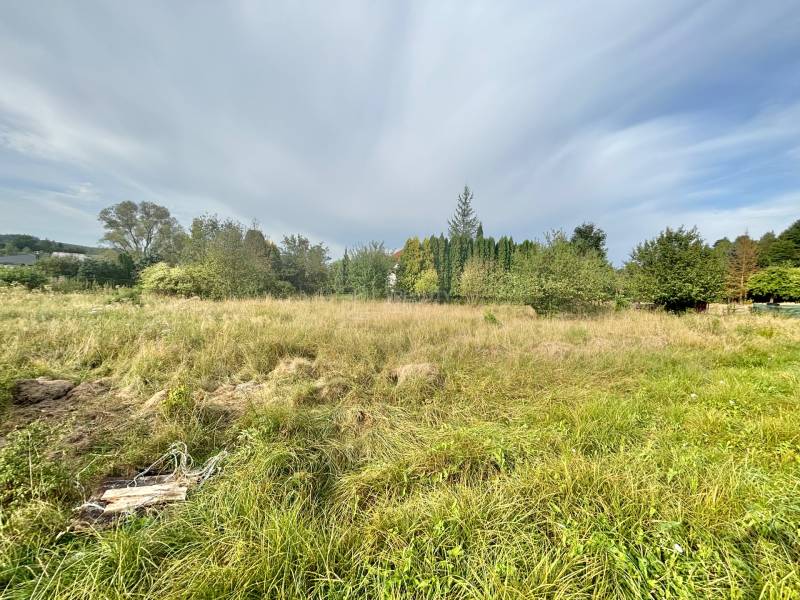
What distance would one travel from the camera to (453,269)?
72.6ft

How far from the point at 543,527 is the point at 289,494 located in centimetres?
165

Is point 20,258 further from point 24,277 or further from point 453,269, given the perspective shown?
point 453,269

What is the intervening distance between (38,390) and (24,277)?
1313 centimetres

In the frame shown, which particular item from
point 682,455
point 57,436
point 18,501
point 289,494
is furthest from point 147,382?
point 682,455

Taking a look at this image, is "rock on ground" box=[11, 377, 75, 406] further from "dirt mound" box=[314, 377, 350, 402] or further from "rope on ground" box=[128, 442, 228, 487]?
"dirt mound" box=[314, 377, 350, 402]

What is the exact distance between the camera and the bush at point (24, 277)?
34.4 feet

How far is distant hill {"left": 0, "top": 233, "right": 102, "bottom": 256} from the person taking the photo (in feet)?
98.2

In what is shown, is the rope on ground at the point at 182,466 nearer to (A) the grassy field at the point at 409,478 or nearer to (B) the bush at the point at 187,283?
(A) the grassy field at the point at 409,478

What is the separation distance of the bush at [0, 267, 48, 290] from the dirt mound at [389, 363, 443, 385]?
1472 centimetres

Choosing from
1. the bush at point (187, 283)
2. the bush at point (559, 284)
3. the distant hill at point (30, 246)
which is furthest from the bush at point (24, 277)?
the distant hill at point (30, 246)

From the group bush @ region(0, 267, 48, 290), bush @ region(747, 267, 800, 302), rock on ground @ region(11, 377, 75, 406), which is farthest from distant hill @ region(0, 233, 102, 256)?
bush @ region(747, 267, 800, 302)

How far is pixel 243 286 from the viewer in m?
12.6

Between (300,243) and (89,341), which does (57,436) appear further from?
(300,243)

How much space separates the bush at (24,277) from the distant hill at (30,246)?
22998 mm
